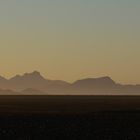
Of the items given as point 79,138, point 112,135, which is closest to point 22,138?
point 79,138

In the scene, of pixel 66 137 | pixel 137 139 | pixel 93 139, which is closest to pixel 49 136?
pixel 66 137

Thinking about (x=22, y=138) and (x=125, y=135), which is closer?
(x=22, y=138)

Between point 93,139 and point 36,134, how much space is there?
7465 millimetres

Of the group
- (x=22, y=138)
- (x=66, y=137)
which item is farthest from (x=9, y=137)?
(x=66, y=137)

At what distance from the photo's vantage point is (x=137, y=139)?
149 ft

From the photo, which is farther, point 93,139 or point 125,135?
point 125,135

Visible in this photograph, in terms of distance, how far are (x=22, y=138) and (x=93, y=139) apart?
6.72 metres

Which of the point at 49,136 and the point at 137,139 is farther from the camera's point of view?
the point at 49,136

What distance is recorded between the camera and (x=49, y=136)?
48.9 meters

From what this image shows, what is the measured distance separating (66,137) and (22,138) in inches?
176

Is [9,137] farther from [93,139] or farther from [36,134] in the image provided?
[93,139]

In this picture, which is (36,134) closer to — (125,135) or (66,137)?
(66,137)

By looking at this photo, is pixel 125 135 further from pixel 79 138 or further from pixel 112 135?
pixel 79 138

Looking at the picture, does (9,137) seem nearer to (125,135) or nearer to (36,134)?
(36,134)
